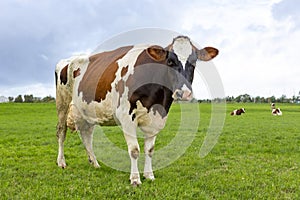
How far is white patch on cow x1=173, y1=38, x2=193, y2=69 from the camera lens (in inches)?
203

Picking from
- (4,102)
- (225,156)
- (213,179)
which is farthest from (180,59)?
(4,102)

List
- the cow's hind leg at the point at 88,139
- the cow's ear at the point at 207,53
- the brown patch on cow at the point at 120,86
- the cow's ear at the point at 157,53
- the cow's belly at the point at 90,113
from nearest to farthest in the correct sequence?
the cow's ear at the point at 157,53
the cow's ear at the point at 207,53
the brown patch on cow at the point at 120,86
the cow's belly at the point at 90,113
the cow's hind leg at the point at 88,139

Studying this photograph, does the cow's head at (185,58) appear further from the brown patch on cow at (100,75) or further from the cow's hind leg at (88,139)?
the cow's hind leg at (88,139)

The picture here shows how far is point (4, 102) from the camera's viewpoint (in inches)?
1943

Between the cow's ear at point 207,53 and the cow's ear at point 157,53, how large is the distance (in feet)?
1.99

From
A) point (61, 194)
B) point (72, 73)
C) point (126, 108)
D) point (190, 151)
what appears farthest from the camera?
point (190, 151)

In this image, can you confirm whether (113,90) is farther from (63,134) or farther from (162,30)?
(63,134)

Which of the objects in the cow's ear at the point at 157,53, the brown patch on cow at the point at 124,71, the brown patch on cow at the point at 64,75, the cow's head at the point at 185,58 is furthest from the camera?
the brown patch on cow at the point at 64,75

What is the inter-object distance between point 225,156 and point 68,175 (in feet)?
14.1

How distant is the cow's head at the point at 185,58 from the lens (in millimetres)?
4980

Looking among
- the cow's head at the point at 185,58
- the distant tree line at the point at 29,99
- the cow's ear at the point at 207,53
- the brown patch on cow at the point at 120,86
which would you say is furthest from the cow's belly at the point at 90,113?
the distant tree line at the point at 29,99

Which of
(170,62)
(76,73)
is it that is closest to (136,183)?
(170,62)

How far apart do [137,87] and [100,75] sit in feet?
3.83

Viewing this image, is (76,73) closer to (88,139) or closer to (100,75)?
(100,75)
